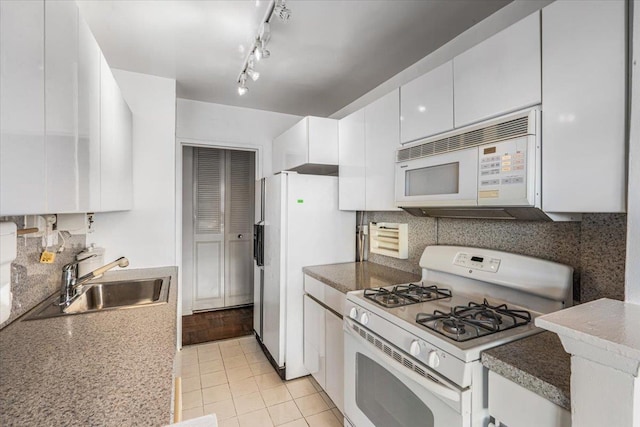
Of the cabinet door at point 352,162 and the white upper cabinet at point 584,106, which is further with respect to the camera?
the cabinet door at point 352,162

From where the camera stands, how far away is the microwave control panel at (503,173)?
1198mm

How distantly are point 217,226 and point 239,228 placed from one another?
297 millimetres

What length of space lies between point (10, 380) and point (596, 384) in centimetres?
158

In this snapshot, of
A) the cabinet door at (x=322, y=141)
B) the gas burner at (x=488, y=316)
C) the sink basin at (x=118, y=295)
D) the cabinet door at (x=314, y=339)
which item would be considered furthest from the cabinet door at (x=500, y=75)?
the sink basin at (x=118, y=295)

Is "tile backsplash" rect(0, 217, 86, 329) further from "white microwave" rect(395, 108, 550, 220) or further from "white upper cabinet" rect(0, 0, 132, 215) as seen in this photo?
"white microwave" rect(395, 108, 550, 220)

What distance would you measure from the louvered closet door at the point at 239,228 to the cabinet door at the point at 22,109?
3.40 meters

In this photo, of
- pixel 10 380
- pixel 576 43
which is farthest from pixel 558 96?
pixel 10 380

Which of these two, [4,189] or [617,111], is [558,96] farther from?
[4,189]

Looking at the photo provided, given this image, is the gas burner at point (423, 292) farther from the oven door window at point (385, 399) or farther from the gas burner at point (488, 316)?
the oven door window at point (385, 399)

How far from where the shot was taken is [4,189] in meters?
0.70

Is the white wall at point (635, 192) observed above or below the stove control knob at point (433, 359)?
above

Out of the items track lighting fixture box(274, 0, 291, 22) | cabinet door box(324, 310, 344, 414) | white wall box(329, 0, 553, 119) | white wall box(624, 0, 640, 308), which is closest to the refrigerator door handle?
cabinet door box(324, 310, 344, 414)

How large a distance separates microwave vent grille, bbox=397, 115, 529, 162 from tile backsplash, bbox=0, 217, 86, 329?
2.01 metres

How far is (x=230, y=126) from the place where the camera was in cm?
326
